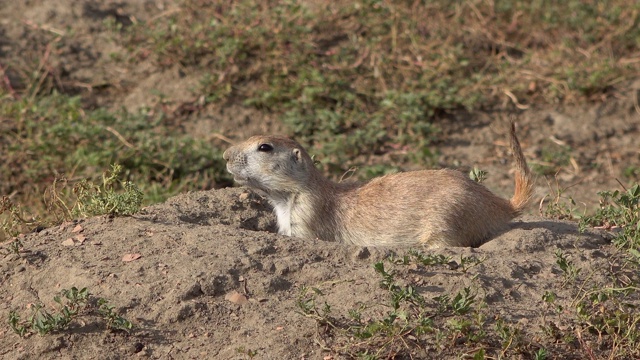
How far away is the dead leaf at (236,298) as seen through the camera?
192 inches

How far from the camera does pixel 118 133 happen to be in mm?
8773

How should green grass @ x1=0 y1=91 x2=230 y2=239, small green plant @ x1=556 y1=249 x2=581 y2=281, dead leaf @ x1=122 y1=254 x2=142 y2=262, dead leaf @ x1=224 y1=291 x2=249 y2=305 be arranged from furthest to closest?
green grass @ x1=0 y1=91 x2=230 y2=239, dead leaf @ x1=122 y1=254 x2=142 y2=262, small green plant @ x1=556 y1=249 x2=581 y2=281, dead leaf @ x1=224 y1=291 x2=249 y2=305

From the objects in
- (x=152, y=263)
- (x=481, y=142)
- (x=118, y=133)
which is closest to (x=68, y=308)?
(x=152, y=263)

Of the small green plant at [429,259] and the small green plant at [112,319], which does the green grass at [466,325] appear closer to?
the small green plant at [429,259]

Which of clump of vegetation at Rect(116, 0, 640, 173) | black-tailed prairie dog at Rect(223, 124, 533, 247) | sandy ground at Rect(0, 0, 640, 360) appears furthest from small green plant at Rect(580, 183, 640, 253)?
clump of vegetation at Rect(116, 0, 640, 173)

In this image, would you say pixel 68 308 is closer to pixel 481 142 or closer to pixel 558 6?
pixel 481 142

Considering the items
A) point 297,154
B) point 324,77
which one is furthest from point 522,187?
point 324,77

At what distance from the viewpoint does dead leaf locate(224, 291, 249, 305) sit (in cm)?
489

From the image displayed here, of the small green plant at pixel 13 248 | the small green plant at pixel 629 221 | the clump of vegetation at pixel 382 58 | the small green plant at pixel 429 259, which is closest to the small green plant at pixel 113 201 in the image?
the small green plant at pixel 13 248

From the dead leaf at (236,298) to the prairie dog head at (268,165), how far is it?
1.53 m

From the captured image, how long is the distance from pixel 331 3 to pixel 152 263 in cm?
599

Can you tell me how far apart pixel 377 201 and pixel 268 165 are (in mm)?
795

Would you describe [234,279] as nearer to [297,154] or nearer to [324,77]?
[297,154]

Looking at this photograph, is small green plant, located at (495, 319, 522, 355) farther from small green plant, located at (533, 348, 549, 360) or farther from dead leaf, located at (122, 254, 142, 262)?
dead leaf, located at (122, 254, 142, 262)
